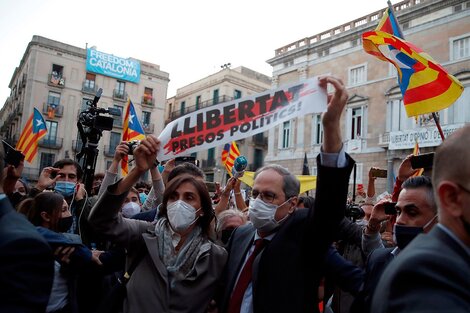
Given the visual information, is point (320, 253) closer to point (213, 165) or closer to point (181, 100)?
point (213, 165)

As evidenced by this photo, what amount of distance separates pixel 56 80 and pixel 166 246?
1462 inches

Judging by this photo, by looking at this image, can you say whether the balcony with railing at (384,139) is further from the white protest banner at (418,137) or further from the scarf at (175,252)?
the scarf at (175,252)

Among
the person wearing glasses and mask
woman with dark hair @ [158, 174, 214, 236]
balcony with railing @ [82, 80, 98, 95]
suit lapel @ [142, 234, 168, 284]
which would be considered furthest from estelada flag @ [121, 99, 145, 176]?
balcony with railing @ [82, 80, 98, 95]

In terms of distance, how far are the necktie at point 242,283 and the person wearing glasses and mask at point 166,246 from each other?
17 centimetres

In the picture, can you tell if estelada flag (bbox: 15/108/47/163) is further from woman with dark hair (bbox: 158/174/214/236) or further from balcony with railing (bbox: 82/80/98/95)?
balcony with railing (bbox: 82/80/98/95)

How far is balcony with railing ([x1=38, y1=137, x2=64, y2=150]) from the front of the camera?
34.9 metres

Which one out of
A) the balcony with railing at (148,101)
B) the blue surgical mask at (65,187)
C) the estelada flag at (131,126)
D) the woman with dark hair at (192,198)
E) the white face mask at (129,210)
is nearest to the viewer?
the woman with dark hair at (192,198)

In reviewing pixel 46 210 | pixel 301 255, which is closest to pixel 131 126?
pixel 46 210

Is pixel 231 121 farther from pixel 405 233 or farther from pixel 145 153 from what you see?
pixel 405 233

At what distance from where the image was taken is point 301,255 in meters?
2.46

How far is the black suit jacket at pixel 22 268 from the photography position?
1.53m

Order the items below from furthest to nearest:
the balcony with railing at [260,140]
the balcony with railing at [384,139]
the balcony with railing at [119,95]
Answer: the balcony with railing at [119,95], the balcony with railing at [260,140], the balcony with railing at [384,139]

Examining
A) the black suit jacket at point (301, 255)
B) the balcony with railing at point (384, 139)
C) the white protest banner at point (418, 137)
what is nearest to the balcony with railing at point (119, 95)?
the balcony with railing at point (384, 139)

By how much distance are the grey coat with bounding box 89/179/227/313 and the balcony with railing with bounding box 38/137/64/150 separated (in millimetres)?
35472
